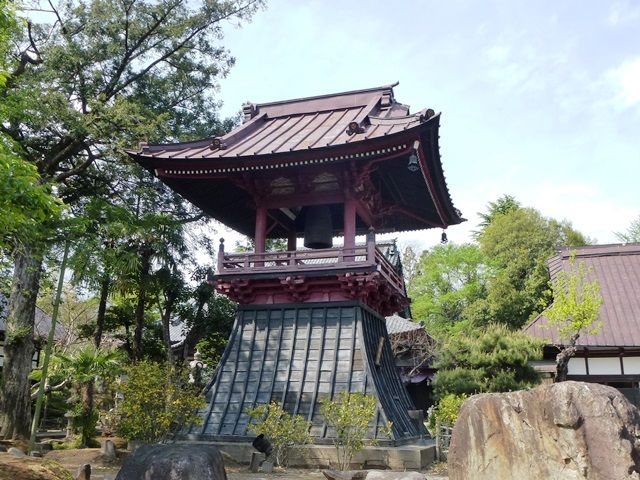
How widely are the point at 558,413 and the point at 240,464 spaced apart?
7757 millimetres

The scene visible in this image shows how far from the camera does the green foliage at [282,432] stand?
11153 millimetres

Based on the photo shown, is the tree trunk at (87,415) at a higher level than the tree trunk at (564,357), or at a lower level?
Answer: lower

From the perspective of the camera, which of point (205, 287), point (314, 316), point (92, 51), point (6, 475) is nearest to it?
point (6, 475)

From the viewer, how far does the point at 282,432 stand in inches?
436

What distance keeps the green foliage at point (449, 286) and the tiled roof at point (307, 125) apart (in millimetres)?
21314

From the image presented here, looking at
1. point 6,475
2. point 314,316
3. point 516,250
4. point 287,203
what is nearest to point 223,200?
point 287,203

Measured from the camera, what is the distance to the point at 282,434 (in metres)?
11.1

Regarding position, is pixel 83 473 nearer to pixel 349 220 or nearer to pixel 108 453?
pixel 108 453

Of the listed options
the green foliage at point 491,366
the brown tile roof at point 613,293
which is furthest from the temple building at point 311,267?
the brown tile roof at point 613,293

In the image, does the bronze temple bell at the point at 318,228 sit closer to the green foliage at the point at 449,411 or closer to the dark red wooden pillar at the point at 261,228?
the dark red wooden pillar at the point at 261,228

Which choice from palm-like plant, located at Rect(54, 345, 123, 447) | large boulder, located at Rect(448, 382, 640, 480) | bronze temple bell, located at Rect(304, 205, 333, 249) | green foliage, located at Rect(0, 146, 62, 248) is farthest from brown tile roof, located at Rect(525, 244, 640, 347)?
green foliage, located at Rect(0, 146, 62, 248)

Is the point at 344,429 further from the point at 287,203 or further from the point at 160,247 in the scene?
the point at 160,247

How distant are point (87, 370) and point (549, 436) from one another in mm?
12733

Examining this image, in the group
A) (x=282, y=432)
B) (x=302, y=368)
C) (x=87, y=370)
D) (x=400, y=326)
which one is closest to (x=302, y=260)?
(x=302, y=368)
